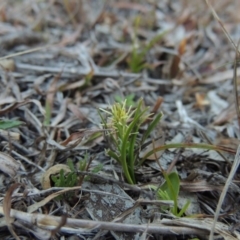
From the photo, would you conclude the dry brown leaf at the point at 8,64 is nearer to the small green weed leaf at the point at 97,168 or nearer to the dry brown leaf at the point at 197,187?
the small green weed leaf at the point at 97,168

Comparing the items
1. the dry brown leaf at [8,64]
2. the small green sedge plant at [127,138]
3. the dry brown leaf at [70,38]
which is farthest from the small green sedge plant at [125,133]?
the dry brown leaf at [70,38]

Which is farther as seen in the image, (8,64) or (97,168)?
(8,64)

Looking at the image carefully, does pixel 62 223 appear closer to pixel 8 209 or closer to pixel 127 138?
pixel 8 209

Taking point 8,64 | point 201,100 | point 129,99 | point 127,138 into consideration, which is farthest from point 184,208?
point 8,64

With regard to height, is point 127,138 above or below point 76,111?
above

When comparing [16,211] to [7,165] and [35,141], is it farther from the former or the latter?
[35,141]
